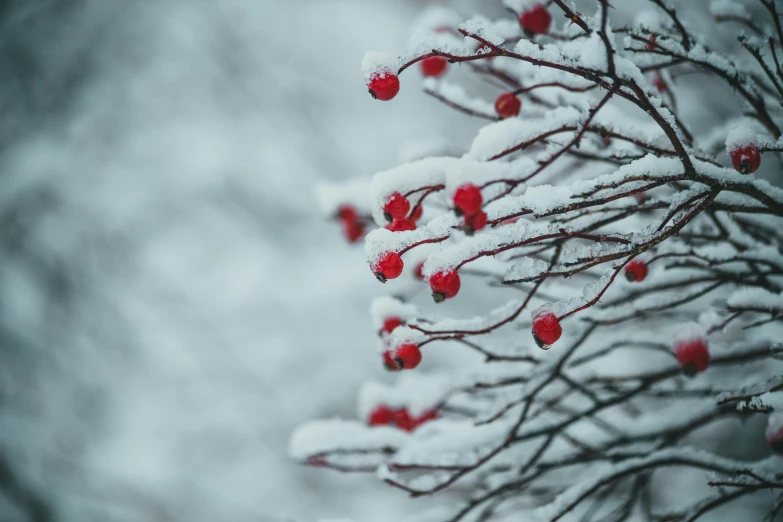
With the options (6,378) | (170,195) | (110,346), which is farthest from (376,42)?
(6,378)

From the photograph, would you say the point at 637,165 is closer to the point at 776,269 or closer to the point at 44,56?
the point at 776,269

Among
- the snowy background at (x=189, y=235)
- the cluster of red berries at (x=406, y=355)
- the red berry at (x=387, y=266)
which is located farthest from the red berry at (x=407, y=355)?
the snowy background at (x=189, y=235)

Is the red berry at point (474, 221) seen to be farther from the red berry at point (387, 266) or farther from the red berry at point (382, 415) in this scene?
the red berry at point (382, 415)

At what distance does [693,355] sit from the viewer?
4.49ft

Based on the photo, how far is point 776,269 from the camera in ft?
4.47

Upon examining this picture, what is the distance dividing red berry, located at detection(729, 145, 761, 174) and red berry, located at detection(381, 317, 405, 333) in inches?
36.0

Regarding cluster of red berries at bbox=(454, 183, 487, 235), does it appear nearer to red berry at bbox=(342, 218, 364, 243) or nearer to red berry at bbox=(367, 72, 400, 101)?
red berry at bbox=(367, 72, 400, 101)

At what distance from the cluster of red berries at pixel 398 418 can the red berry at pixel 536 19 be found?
4.20 feet

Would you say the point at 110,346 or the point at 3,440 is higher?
the point at 110,346

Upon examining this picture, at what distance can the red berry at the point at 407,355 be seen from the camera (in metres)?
1.38

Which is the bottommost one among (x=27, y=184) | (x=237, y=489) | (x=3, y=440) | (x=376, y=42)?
(x=237, y=489)

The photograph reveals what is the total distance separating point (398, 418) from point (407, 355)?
617mm

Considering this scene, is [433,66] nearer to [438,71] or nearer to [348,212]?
[438,71]

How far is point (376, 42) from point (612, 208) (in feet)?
18.7
